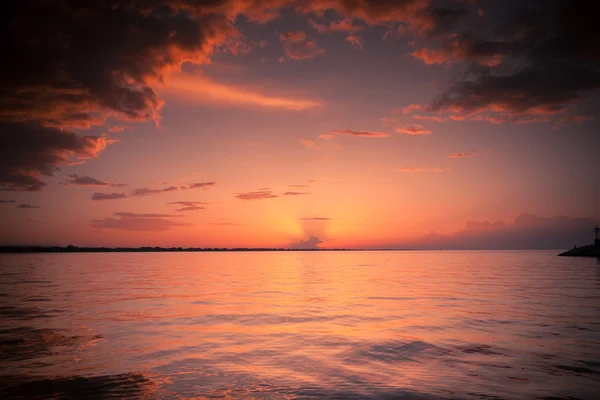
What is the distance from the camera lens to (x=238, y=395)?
9.43 metres

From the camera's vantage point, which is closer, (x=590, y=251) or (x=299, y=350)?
(x=299, y=350)

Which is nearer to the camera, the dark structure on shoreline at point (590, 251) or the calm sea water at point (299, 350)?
the calm sea water at point (299, 350)

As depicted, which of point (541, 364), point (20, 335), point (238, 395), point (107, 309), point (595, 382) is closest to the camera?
point (238, 395)

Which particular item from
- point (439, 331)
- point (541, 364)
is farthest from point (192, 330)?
point (541, 364)

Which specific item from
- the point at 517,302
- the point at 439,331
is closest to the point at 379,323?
the point at 439,331

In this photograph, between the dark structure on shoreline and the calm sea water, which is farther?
the dark structure on shoreline

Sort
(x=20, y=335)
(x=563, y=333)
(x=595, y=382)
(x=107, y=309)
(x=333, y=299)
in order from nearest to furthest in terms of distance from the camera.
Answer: (x=595, y=382) < (x=20, y=335) < (x=563, y=333) < (x=107, y=309) < (x=333, y=299)

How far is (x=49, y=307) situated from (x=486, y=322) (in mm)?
26750

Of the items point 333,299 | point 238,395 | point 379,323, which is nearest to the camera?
point 238,395

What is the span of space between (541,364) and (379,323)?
27.3 ft

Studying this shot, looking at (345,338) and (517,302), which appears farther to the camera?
(517,302)

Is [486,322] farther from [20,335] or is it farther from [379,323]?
[20,335]

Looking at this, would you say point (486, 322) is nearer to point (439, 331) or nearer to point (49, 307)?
point (439, 331)

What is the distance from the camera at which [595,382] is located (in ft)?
34.6
